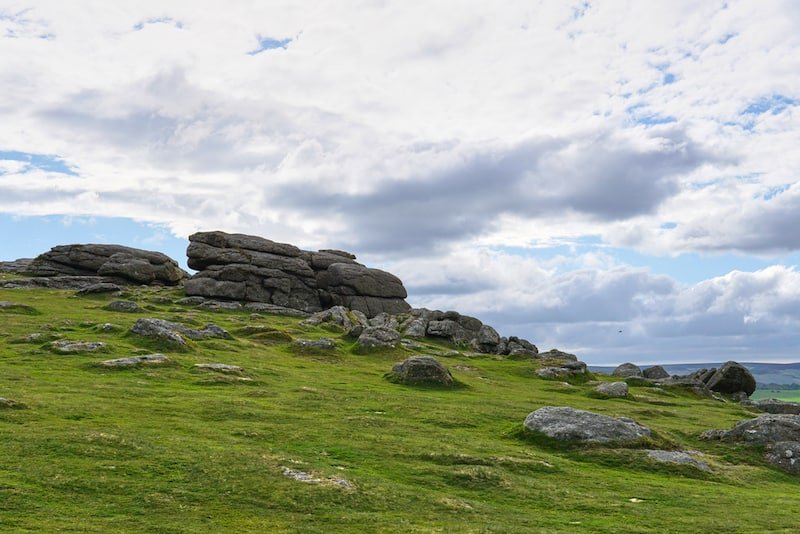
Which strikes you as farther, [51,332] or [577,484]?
[51,332]

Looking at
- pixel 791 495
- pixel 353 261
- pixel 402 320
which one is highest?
pixel 353 261

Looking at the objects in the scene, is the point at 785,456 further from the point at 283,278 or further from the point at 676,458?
the point at 283,278

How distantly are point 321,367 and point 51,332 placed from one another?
1229 inches

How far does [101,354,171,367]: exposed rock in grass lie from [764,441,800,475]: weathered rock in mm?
50550

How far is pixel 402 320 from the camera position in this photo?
14225 cm

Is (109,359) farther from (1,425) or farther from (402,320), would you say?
(402,320)

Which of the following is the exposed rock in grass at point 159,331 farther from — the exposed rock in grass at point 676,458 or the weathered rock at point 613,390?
the exposed rock in grass at point 676,458

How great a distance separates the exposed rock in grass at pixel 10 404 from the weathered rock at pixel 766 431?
46.3m

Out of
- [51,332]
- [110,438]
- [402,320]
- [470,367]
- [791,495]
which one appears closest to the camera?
[110,438]

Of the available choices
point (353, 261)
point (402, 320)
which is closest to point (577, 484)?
point (402, 320)

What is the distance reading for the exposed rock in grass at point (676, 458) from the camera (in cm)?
4109

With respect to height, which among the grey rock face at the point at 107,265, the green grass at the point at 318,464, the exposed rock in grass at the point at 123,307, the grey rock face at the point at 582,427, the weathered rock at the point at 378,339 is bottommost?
the green grass at the point at 318,464

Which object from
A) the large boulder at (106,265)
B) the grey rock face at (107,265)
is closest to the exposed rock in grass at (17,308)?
the large boulder at (106,265)

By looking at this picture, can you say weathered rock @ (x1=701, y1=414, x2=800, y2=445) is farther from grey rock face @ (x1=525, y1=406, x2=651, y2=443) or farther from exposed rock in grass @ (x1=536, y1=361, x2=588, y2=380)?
exposed rock in grass @ (x1=536, y1=361, x2=588, y2=380)
